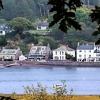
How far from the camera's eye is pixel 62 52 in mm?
21969

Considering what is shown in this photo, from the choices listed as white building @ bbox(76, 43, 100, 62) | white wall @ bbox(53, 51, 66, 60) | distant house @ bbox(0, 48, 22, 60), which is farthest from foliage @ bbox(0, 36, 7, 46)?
white building @ bbox(76, 43, 100, 62)

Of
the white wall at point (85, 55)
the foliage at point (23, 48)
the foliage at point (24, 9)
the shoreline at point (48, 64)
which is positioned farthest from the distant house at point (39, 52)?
the foliage at point (24, 9)

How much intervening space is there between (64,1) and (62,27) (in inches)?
1.7

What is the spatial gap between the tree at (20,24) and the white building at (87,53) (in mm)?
2822

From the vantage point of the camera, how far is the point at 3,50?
2239 centimetres

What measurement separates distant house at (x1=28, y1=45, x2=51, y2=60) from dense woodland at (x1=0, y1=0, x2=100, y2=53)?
0.87ft

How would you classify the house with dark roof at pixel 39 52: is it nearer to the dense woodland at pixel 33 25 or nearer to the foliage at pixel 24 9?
the dense woodland at pixel 33 25

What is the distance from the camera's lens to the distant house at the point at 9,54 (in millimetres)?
21509

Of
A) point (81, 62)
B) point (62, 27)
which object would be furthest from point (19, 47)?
point (62, 27)

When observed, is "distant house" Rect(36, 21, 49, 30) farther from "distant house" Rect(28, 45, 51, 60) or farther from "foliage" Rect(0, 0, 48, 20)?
"distant house" Rect(28, 45, 51, 60)

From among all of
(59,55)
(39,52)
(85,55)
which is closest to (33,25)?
(39,52)

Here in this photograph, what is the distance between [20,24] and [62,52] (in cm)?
272

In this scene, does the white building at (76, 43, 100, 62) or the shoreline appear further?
the shoreline

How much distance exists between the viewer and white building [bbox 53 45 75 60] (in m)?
21.3
